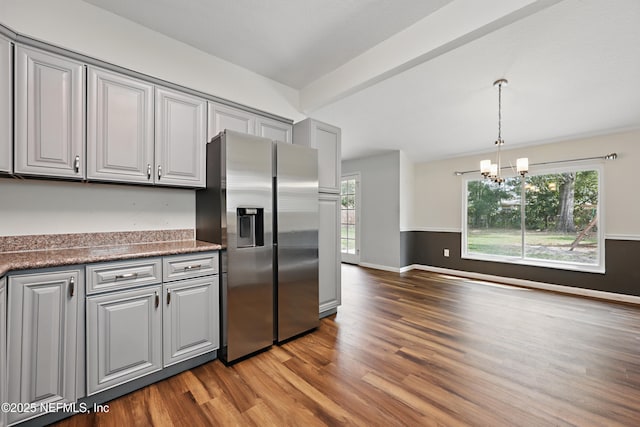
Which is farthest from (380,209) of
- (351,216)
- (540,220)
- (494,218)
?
(540,220)

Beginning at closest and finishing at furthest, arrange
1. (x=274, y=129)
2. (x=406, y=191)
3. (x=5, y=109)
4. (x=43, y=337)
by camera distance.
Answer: (x=43, y=337) < (x=5, y=109) < (x=274, y=129) < (x=406, y=191)

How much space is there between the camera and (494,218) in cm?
482

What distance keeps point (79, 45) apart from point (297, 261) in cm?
232

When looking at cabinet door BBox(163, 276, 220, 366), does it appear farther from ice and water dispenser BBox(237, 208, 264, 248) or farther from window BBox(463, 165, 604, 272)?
window BBox(463, 165, 604, 272)

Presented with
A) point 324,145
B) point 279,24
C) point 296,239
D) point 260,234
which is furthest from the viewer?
point 324,145

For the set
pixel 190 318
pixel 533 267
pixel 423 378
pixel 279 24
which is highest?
pixel 279 24

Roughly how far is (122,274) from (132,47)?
1812 mm

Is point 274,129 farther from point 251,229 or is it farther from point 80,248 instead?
point 80,248

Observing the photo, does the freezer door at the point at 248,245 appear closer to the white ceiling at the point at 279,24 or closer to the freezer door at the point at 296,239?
the freezer door at the point at 296,239

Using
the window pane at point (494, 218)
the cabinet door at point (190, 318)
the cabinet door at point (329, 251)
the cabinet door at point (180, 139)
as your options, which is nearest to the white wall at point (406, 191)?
the window pane at point (494, 218)

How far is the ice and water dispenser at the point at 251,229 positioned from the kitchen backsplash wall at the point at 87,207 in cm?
65

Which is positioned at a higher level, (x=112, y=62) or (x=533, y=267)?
(x=112, y=62)

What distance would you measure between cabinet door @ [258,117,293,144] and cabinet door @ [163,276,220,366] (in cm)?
157

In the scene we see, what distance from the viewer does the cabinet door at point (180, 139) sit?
6.91 feet
